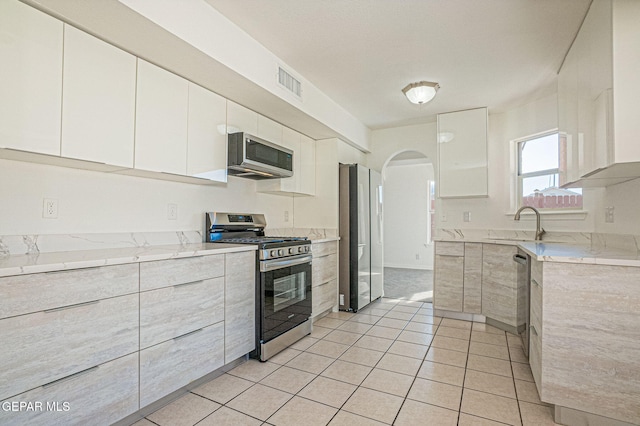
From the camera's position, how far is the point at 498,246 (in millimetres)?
3367

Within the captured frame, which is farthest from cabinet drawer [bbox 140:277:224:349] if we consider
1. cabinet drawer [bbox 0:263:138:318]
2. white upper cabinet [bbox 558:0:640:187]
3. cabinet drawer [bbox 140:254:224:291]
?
white upper cabinet [bbox 558:0:640:187]

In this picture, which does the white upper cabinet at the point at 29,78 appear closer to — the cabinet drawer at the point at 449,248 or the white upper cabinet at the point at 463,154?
the cabinet drawer at the point at 449,248

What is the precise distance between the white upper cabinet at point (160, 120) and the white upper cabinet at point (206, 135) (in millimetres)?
58

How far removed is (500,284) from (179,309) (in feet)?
9.96

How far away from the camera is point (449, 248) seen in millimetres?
3738

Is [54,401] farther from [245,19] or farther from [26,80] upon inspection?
[245,19]

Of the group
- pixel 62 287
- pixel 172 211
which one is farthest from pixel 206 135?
pixel 62 287

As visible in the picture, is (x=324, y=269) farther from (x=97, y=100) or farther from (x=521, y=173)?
(x=521, y=173)

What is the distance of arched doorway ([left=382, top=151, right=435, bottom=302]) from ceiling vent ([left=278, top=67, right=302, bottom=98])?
429 cm

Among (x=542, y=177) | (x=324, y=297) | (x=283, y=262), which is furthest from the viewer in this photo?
(x=542, y=177)

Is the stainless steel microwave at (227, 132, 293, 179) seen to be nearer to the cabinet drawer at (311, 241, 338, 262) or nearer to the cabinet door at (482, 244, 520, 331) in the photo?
the cabinet drawer at (311, 241, 338, 262)

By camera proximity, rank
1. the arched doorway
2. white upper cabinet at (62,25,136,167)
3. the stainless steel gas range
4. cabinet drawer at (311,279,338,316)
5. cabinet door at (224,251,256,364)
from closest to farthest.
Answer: white upper cabinet at (62,25,136,167), cabinet door at (224,251,256,364), the stainless steel gas range, cabinet drawer at (311,279,338,316), the arched doorway

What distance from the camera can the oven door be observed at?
99.9 inches

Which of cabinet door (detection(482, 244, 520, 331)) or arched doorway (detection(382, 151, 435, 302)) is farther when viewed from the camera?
arched doorway (detection(382, 151, 435, 302))
